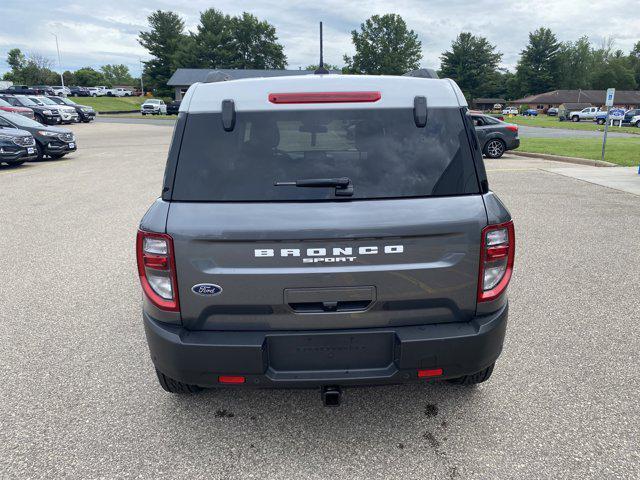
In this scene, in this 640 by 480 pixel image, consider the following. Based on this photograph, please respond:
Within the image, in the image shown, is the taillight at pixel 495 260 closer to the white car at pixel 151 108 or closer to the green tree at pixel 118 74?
the white car at pixel 151 108

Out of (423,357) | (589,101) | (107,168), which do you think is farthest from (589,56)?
(423,357)

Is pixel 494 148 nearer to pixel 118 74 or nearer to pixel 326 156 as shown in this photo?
pixel 326 156

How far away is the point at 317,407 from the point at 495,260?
143 cm

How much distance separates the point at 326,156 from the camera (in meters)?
2.45

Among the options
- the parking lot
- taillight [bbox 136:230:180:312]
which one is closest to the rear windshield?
taillight [bbox 136:230:180:312]

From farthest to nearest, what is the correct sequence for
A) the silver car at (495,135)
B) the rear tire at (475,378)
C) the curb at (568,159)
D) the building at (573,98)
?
the building at (573,98) → the silver car at (495,135) → the curb at (568,159) → the rear tire at (475,378)

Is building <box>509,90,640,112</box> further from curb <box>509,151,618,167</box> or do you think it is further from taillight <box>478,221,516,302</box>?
taillight <box>478,221,516,302</box>

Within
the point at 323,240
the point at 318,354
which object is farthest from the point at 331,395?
the point at 323,240

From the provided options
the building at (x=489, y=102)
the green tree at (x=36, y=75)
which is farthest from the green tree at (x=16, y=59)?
the building at (x=489, y=102)

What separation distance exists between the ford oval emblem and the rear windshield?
1.39ft

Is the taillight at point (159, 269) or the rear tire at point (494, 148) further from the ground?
the taillight at point (159, 269)

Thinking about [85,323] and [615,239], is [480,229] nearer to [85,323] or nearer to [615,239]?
[85,323]

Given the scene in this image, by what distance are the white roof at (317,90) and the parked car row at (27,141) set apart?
14814mm

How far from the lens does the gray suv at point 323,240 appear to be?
2.32 m
